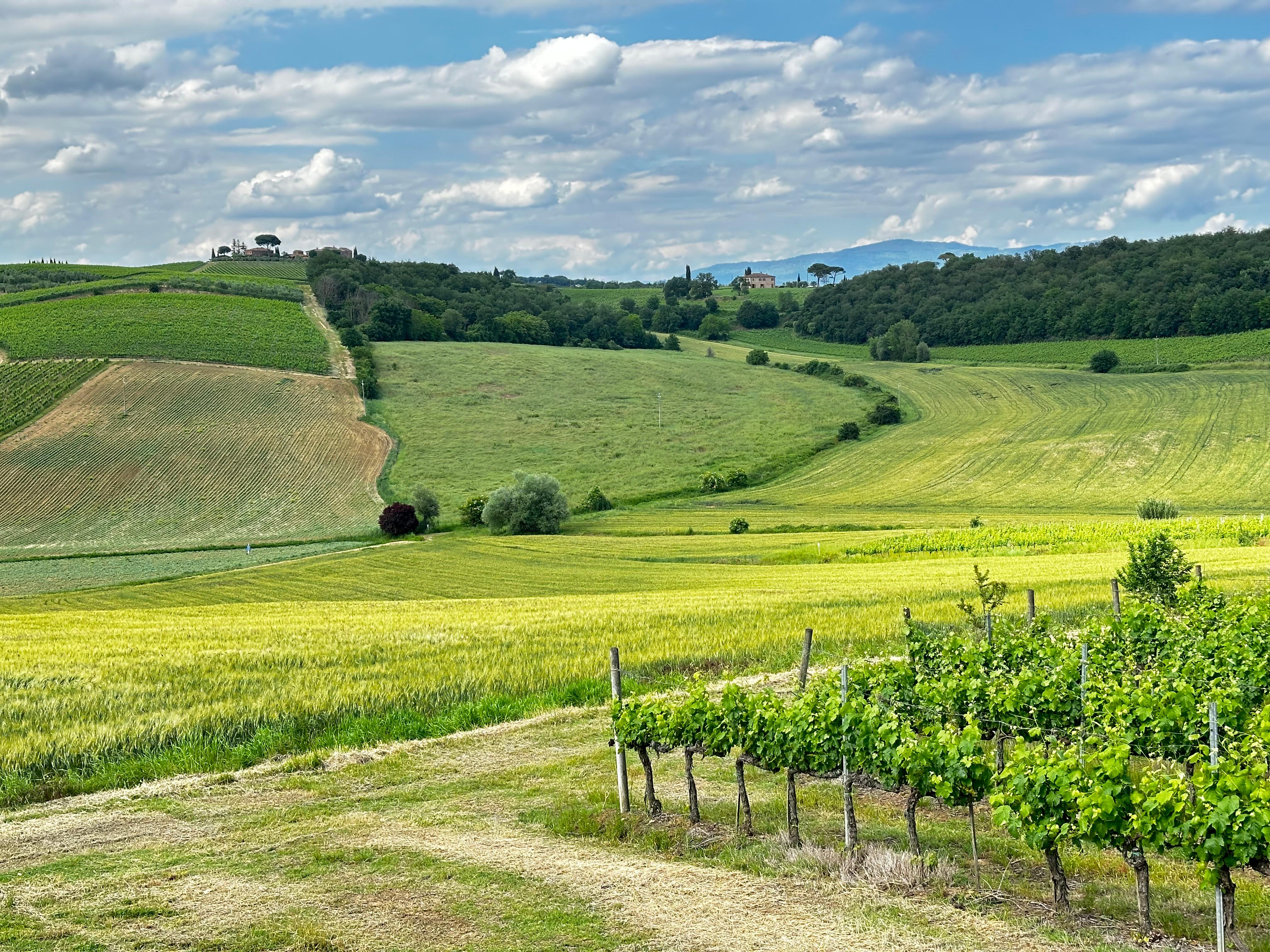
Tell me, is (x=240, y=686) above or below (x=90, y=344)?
below

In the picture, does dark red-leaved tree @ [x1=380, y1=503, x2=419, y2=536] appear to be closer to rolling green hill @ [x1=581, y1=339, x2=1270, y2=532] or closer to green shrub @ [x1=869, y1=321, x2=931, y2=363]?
rolling green hill @ [x1=581, y1=339, x2=1270, y2=532]

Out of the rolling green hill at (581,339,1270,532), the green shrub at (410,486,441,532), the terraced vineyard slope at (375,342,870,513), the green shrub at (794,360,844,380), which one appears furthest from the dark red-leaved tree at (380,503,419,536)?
the green shrub at (794,360,844,380)

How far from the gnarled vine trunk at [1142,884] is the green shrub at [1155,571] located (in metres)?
18.3

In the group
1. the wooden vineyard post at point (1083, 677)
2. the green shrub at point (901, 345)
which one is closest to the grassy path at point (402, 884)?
the wooden vineyard post at point (1083, 677)

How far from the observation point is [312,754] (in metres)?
17.1

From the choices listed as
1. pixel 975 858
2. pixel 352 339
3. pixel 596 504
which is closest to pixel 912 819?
pixel 975 858

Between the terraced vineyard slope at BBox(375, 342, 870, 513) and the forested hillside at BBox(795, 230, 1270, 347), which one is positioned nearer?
the terraced vineyard slope at BBox(375, 342, 870, 513)

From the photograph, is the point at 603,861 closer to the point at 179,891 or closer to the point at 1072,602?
the point at 179,891

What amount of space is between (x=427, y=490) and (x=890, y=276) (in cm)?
11296

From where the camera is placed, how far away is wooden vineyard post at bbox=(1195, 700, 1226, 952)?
27.7 feet

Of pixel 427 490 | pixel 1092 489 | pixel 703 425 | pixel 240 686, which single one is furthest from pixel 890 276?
pixel 240 686

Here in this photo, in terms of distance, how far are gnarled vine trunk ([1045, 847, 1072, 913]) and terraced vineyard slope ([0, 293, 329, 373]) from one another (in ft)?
360

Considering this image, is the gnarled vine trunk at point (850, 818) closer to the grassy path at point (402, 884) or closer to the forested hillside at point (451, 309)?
the grassy path at point (402, 884)

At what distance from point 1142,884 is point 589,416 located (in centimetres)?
9855
